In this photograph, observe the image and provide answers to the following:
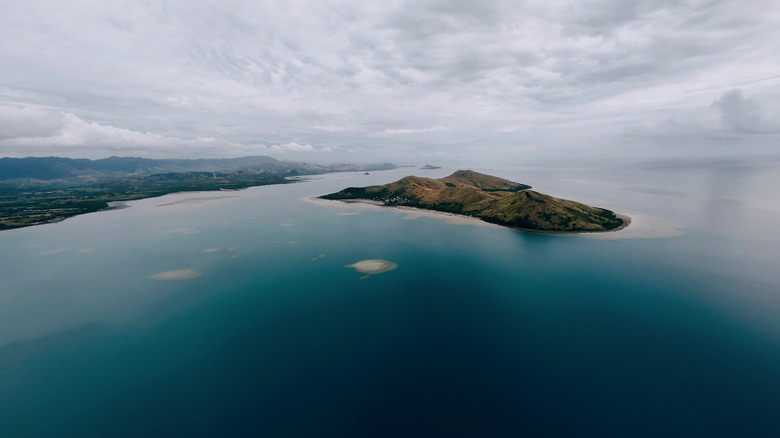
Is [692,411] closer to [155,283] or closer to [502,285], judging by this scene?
[502,285]

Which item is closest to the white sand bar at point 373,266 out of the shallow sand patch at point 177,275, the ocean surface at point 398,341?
the ocean surface at point 398,341

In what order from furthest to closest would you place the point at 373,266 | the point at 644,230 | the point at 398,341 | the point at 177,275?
the point at 644,230 < the point at 373,266 < the point at 177,275 < the point at 398,341

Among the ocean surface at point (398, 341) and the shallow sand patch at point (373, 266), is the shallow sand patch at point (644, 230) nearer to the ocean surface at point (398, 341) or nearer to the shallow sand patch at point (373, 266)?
the ocean surface at point (398, 341)

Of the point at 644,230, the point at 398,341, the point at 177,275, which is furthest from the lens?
the point at 644,230

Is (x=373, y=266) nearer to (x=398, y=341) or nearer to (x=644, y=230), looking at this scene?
→ (x=398, y=341)

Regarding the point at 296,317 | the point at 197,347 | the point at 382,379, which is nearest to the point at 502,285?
the point at 382,379

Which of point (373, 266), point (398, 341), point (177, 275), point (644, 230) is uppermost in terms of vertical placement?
point (644, 230)

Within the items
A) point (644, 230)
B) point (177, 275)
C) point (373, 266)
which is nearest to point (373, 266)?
point (373, 266)
